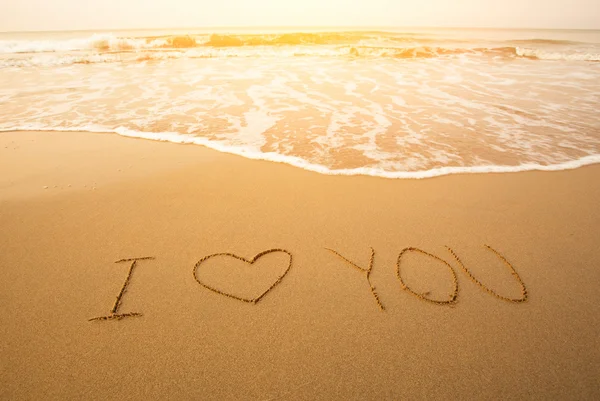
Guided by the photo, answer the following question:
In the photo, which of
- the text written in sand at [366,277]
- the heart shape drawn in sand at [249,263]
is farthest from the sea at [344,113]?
the heart shape drawn in sand at [249,263]

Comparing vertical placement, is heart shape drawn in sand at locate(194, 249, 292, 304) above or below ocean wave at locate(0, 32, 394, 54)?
below

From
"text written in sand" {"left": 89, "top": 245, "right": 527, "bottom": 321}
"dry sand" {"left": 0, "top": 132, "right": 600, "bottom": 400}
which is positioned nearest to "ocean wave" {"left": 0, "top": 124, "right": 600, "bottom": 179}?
"dry sand" {"left": 0, "top": 132, "right": 600, "bottom": 400}

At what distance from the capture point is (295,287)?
2410 millimetres

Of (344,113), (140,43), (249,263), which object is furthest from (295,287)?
(140,43)

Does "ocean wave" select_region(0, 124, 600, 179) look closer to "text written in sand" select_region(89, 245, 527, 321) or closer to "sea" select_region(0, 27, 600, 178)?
"sea" select_region(0, 27, 600, 178)

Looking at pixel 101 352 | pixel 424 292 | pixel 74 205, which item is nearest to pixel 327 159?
pixel 424 292

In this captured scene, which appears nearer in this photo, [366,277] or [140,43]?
[366,277]

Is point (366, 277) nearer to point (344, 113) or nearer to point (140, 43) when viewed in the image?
point (344, 113)

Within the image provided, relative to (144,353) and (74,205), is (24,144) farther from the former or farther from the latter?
(144,353)

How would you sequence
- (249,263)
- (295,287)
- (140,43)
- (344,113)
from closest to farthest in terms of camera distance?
(295,287)
(249,263)
(344,113)
(140,43)

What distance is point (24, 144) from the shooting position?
4809mm

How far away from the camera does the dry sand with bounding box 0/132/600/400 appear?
1.82m

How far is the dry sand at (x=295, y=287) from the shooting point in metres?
1.82

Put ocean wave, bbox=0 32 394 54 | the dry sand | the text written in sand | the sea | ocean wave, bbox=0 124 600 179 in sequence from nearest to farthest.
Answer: the dry sand, the text written in sand, ocean wave, bbox=0 124 600 179, the sea, ocean wave, bbox=0 32 394 54
